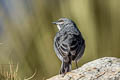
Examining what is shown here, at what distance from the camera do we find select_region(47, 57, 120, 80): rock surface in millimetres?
5772

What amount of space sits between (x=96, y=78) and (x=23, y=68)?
7.89 ft

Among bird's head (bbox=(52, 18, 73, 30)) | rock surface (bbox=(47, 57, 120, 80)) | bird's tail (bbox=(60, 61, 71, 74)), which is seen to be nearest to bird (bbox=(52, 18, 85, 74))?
bird's tail (bbox=(60, 61, 71, 74))

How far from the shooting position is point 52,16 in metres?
8.29

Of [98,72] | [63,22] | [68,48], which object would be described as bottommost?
[98,72]

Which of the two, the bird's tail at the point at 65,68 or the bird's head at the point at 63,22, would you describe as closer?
the bird's tail at the point at 65,68

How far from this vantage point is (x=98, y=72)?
587 cm

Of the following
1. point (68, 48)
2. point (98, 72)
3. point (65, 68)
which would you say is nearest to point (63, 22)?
point (68, 48)

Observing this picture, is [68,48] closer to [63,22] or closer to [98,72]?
[98,72]

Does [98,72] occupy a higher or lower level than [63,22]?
lower

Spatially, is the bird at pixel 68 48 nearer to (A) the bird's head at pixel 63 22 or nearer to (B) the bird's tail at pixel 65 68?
(B) the bird's tail at pixel 65 68

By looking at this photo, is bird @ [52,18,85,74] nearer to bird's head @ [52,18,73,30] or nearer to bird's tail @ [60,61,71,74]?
bird's tail @ [60,61,71,74]

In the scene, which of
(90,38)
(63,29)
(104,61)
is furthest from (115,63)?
(90,38)

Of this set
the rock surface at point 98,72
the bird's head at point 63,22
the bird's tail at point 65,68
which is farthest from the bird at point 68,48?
the bird's head at point 63,22

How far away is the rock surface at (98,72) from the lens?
5772 mm
